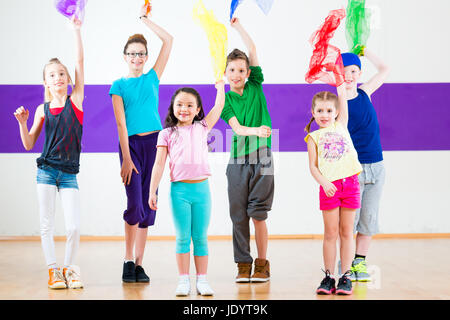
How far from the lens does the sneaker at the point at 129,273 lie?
10.0 ft

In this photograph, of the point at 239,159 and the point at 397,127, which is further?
the point at 397,127

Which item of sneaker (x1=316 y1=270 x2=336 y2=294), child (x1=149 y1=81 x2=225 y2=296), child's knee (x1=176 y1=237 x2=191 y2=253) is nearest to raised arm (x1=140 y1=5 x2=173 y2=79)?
child (x1=149 y1=81 x2=225 y2=296)

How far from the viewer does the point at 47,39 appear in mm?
4805

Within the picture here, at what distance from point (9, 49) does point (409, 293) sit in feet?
12.7

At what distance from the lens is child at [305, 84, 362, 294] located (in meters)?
2.76

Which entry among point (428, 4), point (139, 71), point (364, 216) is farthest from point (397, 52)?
point (139, 71)

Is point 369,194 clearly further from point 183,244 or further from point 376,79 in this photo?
point 183,244

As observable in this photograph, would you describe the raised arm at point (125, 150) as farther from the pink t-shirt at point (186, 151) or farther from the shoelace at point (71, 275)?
the shoelace at point (71, 275)

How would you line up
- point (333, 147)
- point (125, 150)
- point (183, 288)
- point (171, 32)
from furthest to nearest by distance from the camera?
point (171, 32) → point (125, 150) → point (333, 147) → point (183, 288)

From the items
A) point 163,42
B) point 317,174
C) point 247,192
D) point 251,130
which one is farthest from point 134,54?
point 317,174

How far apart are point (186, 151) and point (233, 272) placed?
1.00 m

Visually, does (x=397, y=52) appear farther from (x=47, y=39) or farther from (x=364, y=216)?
(x=47, y=39)

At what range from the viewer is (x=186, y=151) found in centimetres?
270
